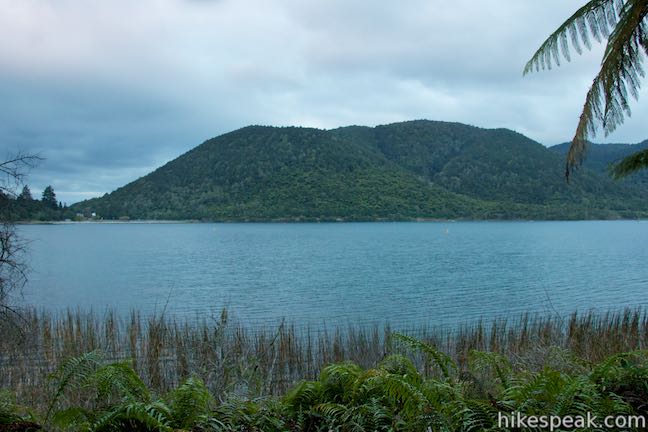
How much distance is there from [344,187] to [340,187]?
971 millimetres

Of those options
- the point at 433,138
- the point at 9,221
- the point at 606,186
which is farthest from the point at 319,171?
the point at 9,221

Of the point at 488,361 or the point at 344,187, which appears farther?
the point at 344,187

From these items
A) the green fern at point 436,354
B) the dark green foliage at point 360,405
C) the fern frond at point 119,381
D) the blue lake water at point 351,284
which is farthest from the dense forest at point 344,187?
the fern frond at point 119,381

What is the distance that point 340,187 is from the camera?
435 feet

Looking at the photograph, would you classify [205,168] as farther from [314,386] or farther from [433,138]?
[314,386]

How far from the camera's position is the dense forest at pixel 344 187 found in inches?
5187

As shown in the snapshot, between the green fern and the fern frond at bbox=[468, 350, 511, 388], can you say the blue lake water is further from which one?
the green fern

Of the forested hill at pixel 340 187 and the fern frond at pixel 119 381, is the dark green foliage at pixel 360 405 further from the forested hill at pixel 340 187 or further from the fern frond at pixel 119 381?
the forested hill at pixel 340 187

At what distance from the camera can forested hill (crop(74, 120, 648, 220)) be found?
13175cm

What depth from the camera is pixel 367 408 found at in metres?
3.81

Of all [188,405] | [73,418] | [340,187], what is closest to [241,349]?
[188,405]

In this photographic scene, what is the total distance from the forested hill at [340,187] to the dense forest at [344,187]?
0.80 feet

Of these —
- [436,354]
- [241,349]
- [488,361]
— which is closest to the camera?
[436,354]

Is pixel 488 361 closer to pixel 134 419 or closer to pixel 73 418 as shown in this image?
pixel 134 419
